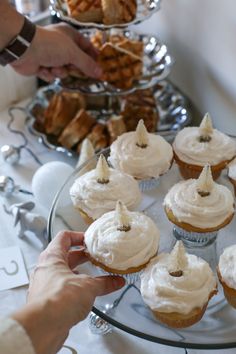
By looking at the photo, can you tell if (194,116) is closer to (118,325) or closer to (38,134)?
(38,134)

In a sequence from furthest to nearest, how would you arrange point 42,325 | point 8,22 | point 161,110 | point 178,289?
1. point 161,110
2. point 8,22
3. point 178,289
4. point 42,325

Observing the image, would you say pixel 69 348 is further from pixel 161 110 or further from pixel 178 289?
pixel 161 110

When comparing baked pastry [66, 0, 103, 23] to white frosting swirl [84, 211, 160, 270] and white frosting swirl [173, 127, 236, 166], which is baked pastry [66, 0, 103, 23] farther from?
white frosting swirl [84, 211, 160, 270]

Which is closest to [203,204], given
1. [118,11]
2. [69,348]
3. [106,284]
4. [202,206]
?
[202,206]

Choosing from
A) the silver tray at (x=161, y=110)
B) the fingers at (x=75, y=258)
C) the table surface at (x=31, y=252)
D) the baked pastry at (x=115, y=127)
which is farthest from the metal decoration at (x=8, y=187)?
the fingers at (x=75, y=258)

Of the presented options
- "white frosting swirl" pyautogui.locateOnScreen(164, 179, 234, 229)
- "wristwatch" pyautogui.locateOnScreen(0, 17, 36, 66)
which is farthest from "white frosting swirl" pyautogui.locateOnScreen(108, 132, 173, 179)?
"wristwatch" pyautogui.locateOnScreen(0, 17, 36, 66)
